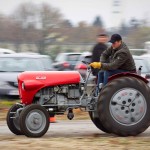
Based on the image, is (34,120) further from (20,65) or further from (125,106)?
(20,65)

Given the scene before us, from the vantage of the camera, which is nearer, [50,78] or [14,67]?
[50,78]

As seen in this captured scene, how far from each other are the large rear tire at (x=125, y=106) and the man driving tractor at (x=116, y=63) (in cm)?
22

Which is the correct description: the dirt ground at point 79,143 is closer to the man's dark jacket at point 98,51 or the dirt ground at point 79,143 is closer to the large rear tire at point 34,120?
the large rear tire at point 34,120

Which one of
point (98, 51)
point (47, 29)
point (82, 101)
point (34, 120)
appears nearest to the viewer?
point (34, 120)

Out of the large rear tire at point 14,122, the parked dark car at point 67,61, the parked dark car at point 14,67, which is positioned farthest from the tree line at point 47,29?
the large rear tire at point 14,122

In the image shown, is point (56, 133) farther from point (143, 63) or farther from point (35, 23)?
point (35, 23)

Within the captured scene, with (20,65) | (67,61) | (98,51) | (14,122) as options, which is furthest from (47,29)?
(14,122)

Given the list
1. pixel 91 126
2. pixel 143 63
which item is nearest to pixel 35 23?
pixel 143 63

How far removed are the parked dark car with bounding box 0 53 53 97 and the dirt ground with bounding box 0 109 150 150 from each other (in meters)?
8.23

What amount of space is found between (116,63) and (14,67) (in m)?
9.46

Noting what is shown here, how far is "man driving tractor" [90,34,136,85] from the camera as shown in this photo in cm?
1123

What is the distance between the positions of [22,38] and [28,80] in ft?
111

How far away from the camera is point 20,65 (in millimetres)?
20469

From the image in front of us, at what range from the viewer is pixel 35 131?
11.2 meters
